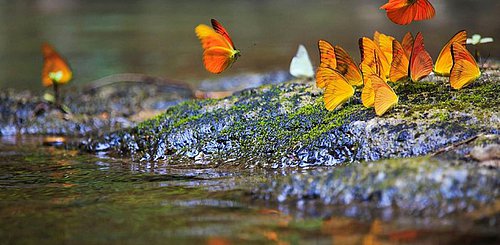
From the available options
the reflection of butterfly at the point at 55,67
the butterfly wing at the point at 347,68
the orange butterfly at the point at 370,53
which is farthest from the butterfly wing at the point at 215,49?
the reflection of butterfly at the point at 55,67

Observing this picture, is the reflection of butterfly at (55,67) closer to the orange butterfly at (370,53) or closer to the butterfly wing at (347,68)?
the butterfly wing at (347,68)

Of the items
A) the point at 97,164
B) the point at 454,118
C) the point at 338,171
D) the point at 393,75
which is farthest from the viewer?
the point at 97,164

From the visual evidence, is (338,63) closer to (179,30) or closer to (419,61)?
(419,61)

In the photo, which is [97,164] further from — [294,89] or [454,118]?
[454,118]

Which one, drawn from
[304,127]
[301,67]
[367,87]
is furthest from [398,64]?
[301,67]

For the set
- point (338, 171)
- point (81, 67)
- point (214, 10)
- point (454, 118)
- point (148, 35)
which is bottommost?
point (338, 171)

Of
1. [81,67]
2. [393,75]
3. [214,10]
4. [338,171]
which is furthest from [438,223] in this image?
[214,10]
